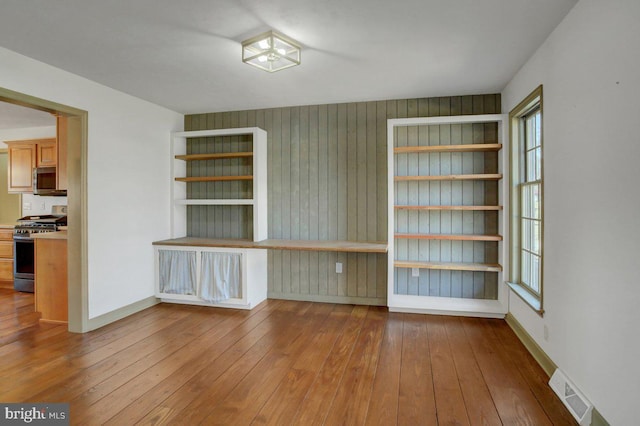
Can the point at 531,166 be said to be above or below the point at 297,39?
below

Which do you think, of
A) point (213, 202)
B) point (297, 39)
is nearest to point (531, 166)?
point (297, 39)

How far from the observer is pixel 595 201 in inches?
76.2

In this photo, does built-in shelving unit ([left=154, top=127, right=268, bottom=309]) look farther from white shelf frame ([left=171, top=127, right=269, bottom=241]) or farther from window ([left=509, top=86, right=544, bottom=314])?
window ([left=509, top=86, right=544, bottom=314])

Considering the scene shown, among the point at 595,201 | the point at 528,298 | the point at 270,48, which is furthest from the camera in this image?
the point at 528,298

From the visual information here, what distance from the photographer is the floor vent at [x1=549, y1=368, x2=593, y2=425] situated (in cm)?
194

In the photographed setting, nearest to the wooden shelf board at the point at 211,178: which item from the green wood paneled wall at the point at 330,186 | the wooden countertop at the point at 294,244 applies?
the green wood paneled wall at the point at 330,186

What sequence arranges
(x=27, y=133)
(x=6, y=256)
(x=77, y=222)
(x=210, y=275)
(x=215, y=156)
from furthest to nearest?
(x=27, y=133)
(x=6, y=256)
(x=215, y=156)
(x=210, y=275)
(x=77, y=222)

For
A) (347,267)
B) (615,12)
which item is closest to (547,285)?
(615,12)

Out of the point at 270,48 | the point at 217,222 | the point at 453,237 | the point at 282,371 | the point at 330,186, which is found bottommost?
the point at 282,371

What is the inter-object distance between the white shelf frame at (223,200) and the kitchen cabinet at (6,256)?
9.49 ft

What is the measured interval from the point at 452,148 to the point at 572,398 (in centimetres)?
241

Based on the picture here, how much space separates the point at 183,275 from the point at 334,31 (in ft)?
10.5

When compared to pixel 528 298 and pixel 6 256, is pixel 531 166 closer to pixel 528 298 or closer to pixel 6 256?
pixel 528 298

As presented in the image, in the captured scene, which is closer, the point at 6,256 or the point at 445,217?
the point at 445,217
